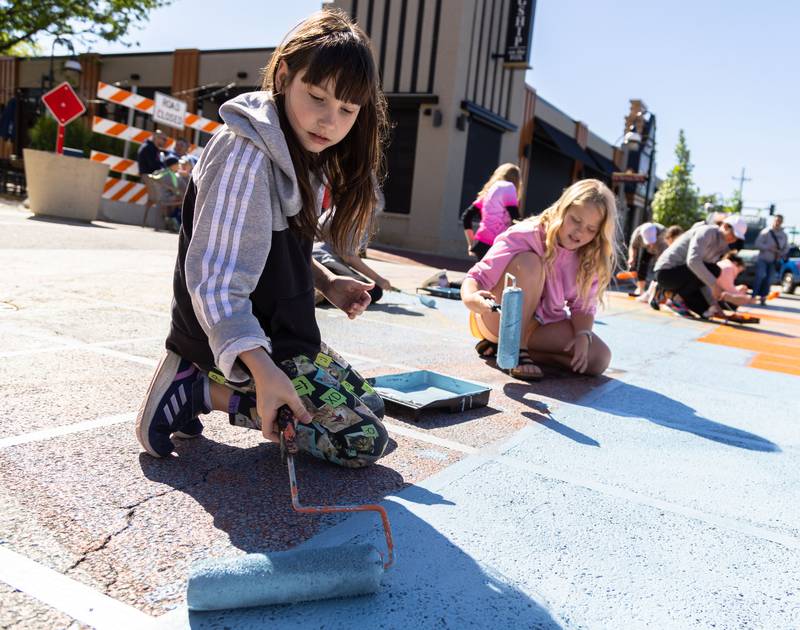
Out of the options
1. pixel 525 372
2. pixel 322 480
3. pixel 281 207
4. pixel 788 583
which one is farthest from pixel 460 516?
pixel 525 372

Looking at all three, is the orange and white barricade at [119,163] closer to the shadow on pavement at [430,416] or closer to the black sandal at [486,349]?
the black sandal at [486,349]

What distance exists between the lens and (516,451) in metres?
2.70

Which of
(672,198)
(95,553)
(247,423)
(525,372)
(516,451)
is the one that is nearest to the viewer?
(95,553)

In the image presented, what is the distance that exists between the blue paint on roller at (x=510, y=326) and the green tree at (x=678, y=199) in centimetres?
3770

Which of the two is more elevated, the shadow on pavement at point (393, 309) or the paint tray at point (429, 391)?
the shadow on pavement at point (393, 309)

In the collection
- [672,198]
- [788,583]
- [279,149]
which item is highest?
[672,198]

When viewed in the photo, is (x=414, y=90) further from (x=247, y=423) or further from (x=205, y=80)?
(x=247, y=423)

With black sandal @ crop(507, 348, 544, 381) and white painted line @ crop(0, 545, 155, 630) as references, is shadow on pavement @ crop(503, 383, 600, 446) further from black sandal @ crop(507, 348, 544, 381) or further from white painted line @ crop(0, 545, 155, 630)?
white painted line @ crop(0, 545, 155, 630)

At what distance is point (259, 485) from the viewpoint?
2.09 meters

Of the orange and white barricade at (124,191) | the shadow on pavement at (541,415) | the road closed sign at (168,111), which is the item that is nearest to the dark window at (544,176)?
the road closed sign at (168,111)

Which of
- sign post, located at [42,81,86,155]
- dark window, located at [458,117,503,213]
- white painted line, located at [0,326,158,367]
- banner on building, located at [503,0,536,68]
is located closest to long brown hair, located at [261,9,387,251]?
white painted line, located at [0,326,158,367]

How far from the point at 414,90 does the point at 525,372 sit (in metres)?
14.9

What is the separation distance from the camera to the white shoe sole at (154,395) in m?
2.15

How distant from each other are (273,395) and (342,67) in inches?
36.3
